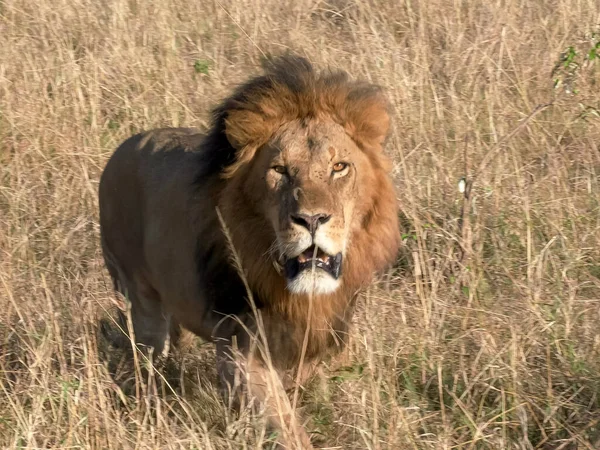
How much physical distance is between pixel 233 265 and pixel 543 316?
4.14ft

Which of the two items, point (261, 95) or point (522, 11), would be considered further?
point (522, 11)

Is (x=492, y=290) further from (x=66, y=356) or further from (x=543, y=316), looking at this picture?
(x=66, y=356)

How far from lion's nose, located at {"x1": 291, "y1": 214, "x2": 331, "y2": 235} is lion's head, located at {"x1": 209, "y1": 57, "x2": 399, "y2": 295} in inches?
2.4

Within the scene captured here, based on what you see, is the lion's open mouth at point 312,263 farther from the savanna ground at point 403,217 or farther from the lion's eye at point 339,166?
the savanna ground at point 403,217

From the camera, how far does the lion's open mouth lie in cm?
338

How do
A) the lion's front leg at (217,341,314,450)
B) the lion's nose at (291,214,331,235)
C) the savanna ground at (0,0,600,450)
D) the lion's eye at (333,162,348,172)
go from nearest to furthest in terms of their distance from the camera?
the lion's nose at (291,214,331,235), the lion's front leg at (217,341,314,450), the lion's eye at (333,162,348,172), the savanna ground at (0,0,600,450)

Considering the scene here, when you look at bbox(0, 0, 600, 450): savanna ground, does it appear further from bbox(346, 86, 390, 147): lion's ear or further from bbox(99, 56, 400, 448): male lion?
bbox(346, 86, 390, 147): lion's ear

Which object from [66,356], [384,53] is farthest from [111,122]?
[66,356]

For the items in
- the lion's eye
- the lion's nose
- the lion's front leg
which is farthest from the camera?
the lion's eye

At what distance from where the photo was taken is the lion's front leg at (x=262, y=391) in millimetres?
3398

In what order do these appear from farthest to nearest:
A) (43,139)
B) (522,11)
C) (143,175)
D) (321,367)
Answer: (522,11)
(43,139)
(143,175)
(321,367)

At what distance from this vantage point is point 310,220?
10.8 ft

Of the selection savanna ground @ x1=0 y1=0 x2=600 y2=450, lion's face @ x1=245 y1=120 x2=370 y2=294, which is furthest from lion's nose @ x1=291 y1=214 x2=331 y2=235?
savanna ground @ x1=0 y1=0 x2=600 y2=450

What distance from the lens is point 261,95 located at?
3.69m
